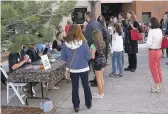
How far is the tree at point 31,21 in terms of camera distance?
3.66m

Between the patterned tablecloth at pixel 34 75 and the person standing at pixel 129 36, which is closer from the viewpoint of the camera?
the patterned tablecloth at pixel 34 75

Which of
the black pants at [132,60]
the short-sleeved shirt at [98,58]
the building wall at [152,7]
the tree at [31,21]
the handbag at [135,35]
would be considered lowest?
the black pants at [132,60]

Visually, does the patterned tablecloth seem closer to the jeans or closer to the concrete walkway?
the jeans

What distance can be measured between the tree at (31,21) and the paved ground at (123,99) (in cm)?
194

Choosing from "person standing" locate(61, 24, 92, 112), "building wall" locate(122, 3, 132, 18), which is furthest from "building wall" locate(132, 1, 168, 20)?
"person standing" locate(61, 24, 92, 112)

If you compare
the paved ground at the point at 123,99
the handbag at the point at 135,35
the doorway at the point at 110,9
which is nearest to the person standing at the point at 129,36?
the handbag at the point at 135,35

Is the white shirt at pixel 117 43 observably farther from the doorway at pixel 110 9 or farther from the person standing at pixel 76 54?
the doorway at pixel 110 9

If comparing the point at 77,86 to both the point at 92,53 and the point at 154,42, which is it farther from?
the point at 154,42

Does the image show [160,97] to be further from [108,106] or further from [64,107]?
[64,107]

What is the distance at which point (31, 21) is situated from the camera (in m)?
3.62

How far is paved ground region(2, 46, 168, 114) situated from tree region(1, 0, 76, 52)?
194 cm

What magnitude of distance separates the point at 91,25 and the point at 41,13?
3.33 m

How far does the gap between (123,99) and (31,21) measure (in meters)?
3.25

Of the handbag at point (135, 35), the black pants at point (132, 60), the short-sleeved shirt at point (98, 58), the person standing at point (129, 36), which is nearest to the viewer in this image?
the short-sleeved shirt at point (98, 58)
